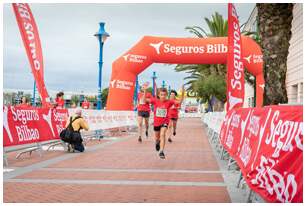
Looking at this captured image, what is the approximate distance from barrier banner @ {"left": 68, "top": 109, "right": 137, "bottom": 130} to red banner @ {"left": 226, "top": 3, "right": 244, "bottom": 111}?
20.0 feet

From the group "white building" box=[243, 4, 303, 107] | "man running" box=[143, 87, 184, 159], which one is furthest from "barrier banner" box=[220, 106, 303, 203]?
"white building" box=[243, 4, 303, 107]

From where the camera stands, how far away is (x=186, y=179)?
789cm

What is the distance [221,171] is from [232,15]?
3.96m

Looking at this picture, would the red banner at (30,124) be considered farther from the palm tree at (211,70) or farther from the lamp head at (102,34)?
the palm tree at (211,70)

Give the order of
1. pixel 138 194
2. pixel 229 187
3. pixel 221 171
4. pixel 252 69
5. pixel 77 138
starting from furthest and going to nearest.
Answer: pixel 252 69, pixel 77 138, pixel 221 171, pixel 229 187, pixel 138 194

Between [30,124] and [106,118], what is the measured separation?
8396mm

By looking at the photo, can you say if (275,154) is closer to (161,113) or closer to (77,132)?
(161,113)

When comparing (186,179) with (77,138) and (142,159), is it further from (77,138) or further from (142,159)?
(77,138)

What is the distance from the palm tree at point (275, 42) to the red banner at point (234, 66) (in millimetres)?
643

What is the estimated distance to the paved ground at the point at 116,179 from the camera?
6.32 metres

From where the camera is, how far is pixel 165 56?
22.8 m

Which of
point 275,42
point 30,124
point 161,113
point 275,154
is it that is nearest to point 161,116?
point 161,113

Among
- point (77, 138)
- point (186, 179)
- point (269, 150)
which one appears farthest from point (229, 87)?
point (269, 150)

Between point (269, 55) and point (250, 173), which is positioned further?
point (269, 55)
